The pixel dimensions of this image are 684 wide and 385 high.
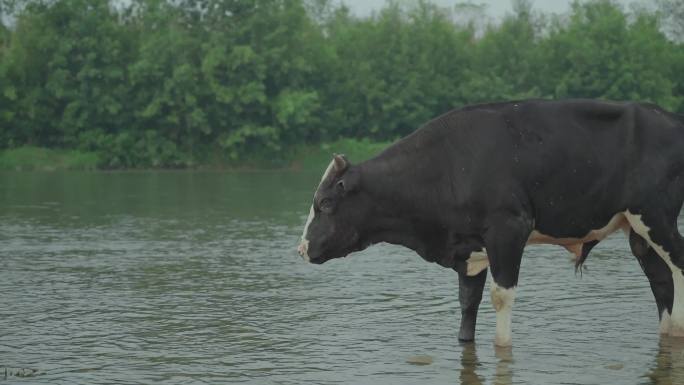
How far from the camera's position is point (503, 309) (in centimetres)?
894

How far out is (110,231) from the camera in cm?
1947

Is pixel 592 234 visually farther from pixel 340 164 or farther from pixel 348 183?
pixel 340 164

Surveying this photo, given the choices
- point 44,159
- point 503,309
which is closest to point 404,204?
point 503,309

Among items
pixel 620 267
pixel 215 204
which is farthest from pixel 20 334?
pixel 215 204

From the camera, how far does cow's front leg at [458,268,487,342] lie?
9328mm

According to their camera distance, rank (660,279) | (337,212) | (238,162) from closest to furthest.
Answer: (337,212)
(660,279)
(238,162)

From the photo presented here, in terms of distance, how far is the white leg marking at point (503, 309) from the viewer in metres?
8.90

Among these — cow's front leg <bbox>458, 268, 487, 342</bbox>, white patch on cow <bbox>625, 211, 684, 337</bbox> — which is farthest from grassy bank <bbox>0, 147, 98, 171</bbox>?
white patch on cow <bbox>625, 211, 684, 337</bbox>

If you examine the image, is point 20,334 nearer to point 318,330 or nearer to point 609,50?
point 318,330

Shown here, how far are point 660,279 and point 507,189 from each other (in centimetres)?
182

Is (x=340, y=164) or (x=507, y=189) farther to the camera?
(x=340, y=164)

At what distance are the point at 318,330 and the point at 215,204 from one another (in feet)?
53.6

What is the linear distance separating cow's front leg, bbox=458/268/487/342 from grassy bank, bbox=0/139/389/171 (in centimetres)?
3832

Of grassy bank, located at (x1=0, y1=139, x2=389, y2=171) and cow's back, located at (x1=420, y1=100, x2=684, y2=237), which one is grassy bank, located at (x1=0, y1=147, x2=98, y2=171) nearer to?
grassy bank, located at (x1=0, y1=139, x2=389, y2=171)
